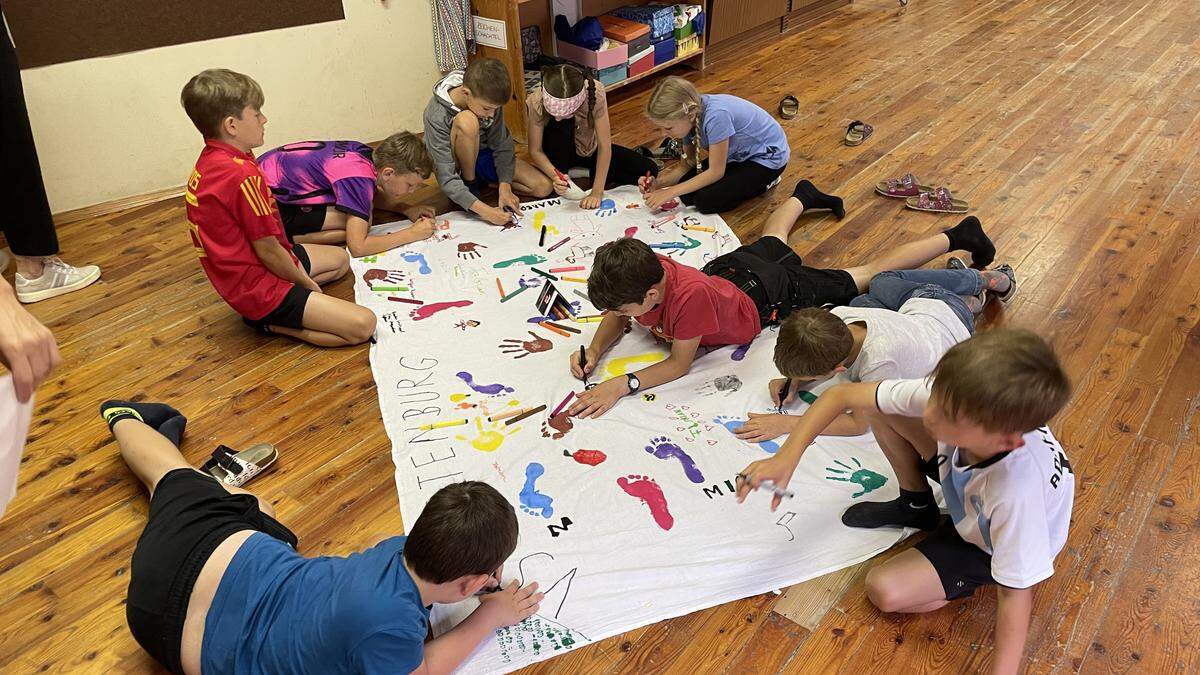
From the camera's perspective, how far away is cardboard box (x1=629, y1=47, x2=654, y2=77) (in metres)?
4.39

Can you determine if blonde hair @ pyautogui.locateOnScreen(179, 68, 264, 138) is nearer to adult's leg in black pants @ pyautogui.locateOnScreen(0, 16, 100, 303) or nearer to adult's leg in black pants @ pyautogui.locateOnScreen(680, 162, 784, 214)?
adult's leg in black pants @ pyautogui.locateOnScreen(0, 16, 100, 303)

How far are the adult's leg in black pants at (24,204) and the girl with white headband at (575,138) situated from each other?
5.78 feet

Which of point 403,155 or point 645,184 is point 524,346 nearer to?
point 403,155

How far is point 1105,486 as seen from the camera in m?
2.09

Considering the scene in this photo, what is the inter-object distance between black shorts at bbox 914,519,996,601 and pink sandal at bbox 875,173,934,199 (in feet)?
6.52

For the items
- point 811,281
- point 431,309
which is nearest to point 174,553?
→ point 431,309

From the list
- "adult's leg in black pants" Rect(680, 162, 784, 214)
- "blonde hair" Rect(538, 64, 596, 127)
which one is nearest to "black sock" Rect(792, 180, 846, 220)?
"adult's leg in black pants" Rect(680, 162, 784, 214)

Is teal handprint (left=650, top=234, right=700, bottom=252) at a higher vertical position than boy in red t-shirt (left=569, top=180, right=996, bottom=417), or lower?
lower

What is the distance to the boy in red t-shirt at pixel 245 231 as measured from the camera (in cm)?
242

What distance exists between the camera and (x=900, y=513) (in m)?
1.95

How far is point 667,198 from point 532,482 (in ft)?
5.10

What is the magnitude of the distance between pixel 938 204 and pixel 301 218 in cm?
248

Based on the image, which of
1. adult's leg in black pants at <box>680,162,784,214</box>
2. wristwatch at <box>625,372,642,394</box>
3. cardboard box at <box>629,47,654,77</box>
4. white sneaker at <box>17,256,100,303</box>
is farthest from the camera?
cardboard box at <box>629,47,654,77</box>

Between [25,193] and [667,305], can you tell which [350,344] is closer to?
[667,305]
